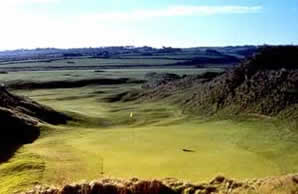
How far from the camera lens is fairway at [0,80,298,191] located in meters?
36.1

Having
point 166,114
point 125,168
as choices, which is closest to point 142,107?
point 166,114

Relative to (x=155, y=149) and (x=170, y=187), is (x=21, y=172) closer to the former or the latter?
(x=155, y=149)

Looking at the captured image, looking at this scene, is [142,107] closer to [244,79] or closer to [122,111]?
[122,111]

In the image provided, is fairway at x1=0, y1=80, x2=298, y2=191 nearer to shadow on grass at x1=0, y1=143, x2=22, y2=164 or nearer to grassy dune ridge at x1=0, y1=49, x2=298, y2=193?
grassy dune ridge at x1=0, y1=49, x2=298, y2=193

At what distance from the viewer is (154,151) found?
4359 cm

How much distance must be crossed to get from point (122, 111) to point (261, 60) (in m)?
20.5

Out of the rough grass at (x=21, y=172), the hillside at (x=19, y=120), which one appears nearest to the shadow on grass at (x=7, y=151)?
the hillside at (x=19, y=120)

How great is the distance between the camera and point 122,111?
242 ft

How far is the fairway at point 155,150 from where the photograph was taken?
118ft

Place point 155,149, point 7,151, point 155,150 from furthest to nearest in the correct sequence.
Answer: point 7,151 < point 155,149 < point 155,150

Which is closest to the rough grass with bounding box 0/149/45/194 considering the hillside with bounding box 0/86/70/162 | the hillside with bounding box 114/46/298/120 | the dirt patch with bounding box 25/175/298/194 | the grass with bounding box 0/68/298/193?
the grass with bounding box 0/68/298/193

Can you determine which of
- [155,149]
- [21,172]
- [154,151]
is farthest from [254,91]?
[21,172]

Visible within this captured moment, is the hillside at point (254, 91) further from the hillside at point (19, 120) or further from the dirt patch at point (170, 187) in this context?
the dirt patch at point (170, 187)

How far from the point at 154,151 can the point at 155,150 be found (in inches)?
15.2
